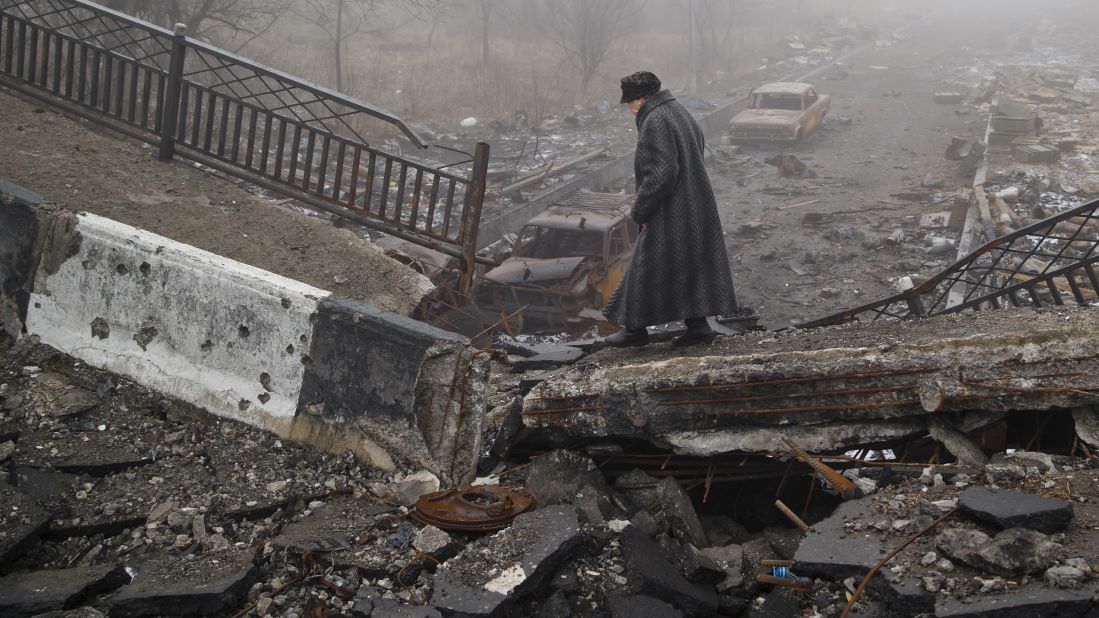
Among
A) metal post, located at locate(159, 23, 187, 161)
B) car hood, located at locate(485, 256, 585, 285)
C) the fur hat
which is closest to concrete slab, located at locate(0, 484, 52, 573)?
the fur hat

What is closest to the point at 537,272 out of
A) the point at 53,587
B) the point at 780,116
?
the point at 53,587

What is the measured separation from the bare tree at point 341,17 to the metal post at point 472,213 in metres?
11.9

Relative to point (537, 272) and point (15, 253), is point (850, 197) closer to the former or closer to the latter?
point (537, 272)

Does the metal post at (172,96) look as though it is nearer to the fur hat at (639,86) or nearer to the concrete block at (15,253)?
the concrete block at (15,253)

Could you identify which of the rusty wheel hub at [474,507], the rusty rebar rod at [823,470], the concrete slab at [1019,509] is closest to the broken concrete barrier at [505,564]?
the rusty wheel hub at [474,507]

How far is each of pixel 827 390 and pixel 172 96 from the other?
17.3 feet

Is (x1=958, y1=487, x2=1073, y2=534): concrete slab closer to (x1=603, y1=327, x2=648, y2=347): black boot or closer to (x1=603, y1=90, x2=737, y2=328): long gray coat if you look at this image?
(x1=603, y1=90, x2=737, y2=328): long gray coat

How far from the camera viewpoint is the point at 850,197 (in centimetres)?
1445

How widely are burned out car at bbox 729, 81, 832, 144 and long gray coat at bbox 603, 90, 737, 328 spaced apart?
1390 centimetres

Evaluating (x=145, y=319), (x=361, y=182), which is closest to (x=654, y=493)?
(x=145, y=319)

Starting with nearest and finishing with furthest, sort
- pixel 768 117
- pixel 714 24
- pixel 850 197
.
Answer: pixel 850 197 < pixel 768 117 < pixel 714 24

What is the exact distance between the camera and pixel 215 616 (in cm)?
289

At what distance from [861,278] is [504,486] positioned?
25.9 ft

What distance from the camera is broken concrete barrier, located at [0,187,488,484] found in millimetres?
3811
